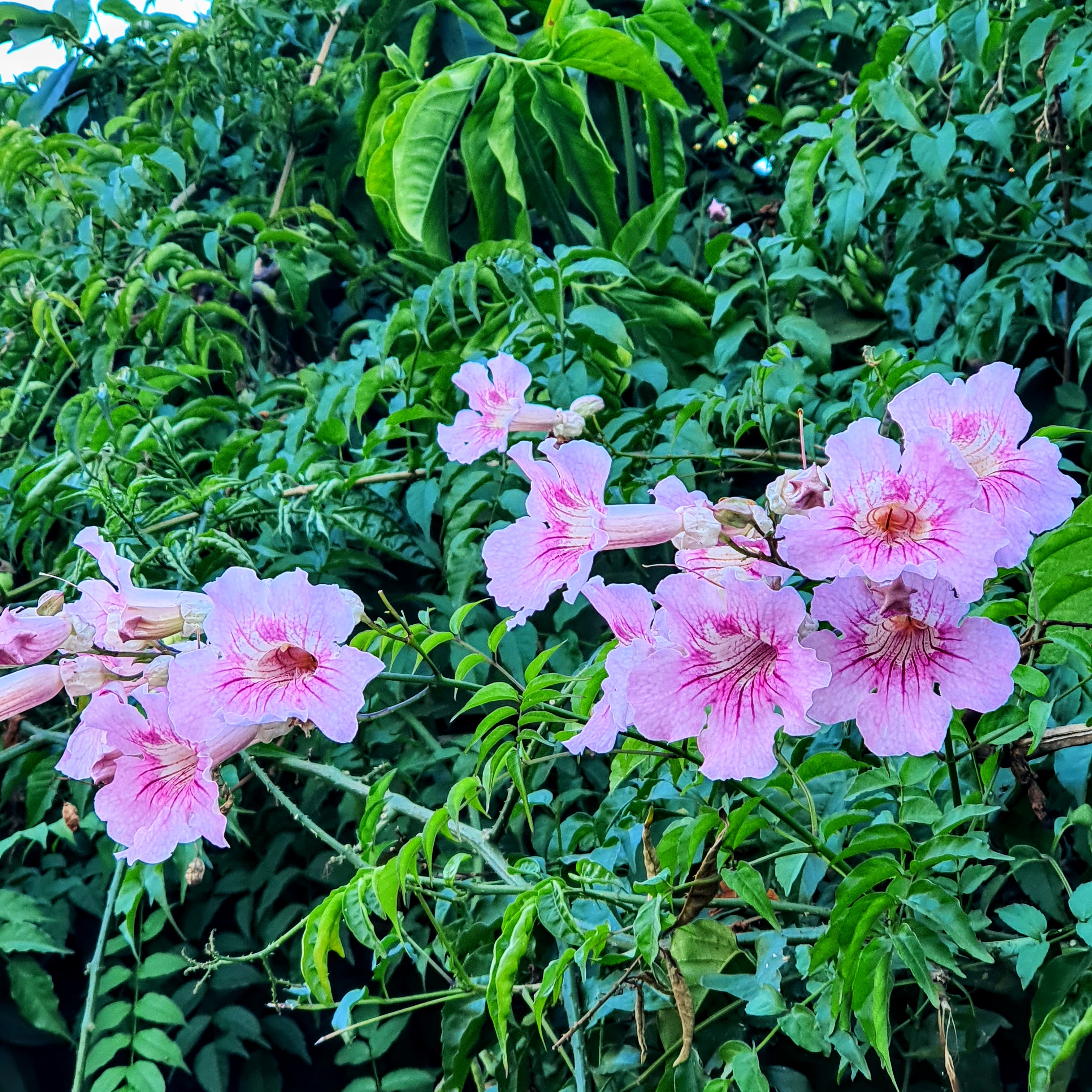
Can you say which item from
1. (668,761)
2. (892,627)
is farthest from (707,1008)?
(892,627)

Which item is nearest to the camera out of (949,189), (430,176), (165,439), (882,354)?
(882,354)

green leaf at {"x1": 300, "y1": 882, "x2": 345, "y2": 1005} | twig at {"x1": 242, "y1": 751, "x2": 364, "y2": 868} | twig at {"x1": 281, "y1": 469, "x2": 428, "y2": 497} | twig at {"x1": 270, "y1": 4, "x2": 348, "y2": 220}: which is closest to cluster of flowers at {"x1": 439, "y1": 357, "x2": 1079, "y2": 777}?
green leaf at {"x1": 300, "y1": 882, "x2": 345, "y2": 1005}

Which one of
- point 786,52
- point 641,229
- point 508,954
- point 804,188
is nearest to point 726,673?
point 508,954

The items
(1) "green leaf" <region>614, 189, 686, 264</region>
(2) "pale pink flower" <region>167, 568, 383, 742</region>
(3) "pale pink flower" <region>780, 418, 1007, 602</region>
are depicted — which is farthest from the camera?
(1) "green leaf" <region>614, 189, 686, 264</region>

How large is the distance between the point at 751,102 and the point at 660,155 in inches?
13.6

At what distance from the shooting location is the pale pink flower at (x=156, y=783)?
2.12ft

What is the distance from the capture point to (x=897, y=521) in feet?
1.57

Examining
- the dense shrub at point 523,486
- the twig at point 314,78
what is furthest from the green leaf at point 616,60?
the twig at point 314,78

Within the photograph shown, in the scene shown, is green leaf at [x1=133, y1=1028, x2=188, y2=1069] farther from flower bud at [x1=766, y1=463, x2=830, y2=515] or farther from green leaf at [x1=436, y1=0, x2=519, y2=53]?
green leaf at [x1=436, y1=0, x2=519, y2=53]

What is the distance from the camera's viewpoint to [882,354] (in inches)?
46.3

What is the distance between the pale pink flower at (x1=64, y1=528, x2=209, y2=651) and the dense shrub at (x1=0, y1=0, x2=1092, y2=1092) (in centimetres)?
3

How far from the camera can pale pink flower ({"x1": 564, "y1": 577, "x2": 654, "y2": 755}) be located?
0.55 meters

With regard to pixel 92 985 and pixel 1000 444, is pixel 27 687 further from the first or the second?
pixel 92 985

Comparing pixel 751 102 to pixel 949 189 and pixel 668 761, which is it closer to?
pixel 949 189
